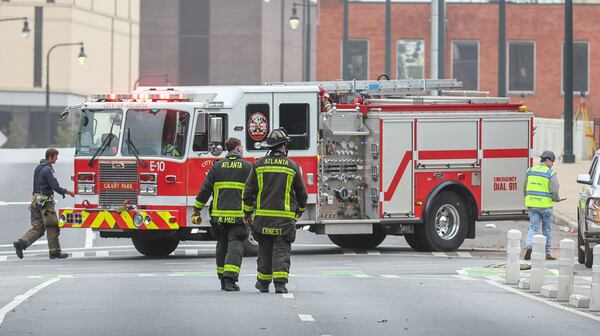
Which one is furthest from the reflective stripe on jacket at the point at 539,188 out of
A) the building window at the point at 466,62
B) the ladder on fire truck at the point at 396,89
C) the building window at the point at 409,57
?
the building window at the point at 409,57

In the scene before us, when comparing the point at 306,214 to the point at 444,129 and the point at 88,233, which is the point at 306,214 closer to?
the point at 444,129

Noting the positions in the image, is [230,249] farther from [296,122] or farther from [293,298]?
[296,122]

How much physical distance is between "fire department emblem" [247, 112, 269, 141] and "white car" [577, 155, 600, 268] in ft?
16.7

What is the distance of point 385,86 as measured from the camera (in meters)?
26.9

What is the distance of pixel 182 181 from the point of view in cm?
2412

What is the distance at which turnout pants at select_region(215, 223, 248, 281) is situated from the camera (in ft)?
56.3

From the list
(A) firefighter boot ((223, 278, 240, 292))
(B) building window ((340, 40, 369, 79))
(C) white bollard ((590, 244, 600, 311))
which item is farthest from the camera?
(B) building window ((340, 40, 369, 79))

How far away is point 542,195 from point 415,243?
3169 millimetres

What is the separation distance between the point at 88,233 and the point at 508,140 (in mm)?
10183

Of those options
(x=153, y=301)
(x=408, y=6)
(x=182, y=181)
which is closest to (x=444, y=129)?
(x=182, y=181)

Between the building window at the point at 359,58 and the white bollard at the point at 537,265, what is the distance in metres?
61.4

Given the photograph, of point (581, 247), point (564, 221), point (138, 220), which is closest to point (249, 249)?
point (138, 220)

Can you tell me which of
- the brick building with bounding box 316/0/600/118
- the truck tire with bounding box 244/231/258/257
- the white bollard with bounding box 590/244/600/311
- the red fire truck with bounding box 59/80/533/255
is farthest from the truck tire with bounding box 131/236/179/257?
the brick building with bounding box 316/0/600/118

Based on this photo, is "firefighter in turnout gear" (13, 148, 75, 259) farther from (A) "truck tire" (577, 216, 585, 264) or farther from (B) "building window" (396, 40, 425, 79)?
(B) "building window" (396, 40, 425, 79)
